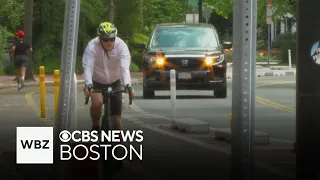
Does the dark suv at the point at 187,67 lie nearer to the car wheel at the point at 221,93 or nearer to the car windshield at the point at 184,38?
the car wheel at the point at 221,93

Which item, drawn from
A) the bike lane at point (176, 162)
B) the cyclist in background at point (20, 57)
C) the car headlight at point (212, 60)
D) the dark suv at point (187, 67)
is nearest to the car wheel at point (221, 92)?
the dark suv at point (187, 67)

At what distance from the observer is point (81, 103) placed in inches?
1052

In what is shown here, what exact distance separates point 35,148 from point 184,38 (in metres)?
16.7

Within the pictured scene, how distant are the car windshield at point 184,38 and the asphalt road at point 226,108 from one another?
141 centimetres

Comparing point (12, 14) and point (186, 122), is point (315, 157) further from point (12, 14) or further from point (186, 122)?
point (12, 14)

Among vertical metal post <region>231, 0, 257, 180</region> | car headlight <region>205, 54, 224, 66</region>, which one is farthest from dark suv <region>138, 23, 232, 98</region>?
vertical metal post <region>231, 0, 257, 180</region>

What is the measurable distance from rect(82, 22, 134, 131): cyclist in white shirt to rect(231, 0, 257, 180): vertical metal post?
474 centimetres

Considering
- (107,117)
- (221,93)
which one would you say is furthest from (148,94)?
(107,117)

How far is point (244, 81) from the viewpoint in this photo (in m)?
6.43

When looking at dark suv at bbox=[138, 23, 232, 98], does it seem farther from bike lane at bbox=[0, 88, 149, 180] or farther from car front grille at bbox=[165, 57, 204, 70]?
bike lane at bbox=[0, 88, 149, 180]

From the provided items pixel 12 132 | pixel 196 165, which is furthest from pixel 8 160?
pixel 12 132

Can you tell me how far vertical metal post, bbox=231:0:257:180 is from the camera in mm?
6379

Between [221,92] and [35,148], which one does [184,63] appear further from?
[35,148]

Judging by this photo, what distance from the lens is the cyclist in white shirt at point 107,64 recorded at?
1127cm
